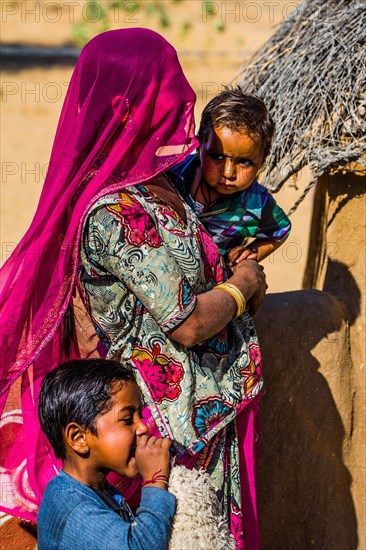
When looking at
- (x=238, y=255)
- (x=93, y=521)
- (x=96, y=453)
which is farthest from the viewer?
(x=238, y=255)

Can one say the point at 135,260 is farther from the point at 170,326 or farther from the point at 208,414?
the point at 208,414

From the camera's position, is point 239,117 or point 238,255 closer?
point 239,117

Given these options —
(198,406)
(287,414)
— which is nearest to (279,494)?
(287,414)

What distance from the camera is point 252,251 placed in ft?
9.26

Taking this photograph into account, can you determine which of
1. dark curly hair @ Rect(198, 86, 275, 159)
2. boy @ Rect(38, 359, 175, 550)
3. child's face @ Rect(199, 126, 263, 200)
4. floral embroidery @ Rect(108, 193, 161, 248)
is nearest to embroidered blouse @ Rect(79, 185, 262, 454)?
floral embroidery @ Rect(108, 193, 161, 248)

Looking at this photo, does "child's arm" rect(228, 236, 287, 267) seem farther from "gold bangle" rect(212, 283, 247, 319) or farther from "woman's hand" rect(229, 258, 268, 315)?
"gold bangle" rect(212, 283, 247, 319)

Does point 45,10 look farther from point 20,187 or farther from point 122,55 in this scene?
point 122,55

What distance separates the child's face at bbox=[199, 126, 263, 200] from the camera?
103 inches

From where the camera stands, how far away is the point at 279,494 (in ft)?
11.4

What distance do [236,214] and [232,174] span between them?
181mm

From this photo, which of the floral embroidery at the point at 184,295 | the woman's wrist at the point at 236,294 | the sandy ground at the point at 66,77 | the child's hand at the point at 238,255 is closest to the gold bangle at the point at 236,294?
the woman's wrist at the point at 236,294

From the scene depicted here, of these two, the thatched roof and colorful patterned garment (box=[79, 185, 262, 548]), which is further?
the thatched roof

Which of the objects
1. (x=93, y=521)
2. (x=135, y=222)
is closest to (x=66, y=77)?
(x=135, y=222)

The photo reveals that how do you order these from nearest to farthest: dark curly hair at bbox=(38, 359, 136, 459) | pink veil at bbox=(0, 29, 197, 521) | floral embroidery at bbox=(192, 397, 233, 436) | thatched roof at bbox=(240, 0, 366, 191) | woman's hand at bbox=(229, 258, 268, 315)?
dark curly hair at bbox=(38, 359, 136, 459), pink veil at bbox=(0, 29, 197, 521), floral embroidery at bbox=(192, 397, 233, 436), woman's hand at bbox=(229, 258, 268, 315), thatched roof at bbox=(240, 0, 366, 191)
